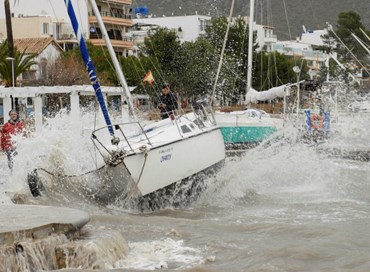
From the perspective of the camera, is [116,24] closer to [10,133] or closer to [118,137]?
[10,133]

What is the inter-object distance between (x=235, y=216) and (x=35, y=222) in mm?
6250

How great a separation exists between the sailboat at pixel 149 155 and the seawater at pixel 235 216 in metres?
0.40

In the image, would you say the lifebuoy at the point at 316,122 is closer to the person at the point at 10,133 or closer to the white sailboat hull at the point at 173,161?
the white sailboat hull at the point at 173,161

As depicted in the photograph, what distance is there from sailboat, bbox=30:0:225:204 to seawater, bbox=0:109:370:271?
0.40 metres

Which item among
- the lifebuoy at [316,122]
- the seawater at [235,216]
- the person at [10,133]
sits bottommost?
the seawater at [235,216]

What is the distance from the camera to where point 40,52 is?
72.4m

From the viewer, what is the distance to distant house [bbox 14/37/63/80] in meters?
67.2

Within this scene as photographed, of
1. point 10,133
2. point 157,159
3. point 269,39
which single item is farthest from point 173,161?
point 269,39

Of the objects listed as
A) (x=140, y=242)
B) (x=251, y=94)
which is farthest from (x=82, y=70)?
(x=140, y=242)

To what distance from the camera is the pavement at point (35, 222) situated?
10.8 m

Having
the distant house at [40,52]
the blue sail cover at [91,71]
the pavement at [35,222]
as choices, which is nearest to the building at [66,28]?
the distant house at [40,52]

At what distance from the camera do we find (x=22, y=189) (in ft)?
56.5

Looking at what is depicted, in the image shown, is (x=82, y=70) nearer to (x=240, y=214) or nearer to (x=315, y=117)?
(x=315, y=117)

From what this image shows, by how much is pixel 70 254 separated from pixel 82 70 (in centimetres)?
5408
